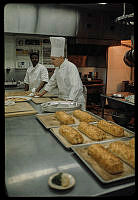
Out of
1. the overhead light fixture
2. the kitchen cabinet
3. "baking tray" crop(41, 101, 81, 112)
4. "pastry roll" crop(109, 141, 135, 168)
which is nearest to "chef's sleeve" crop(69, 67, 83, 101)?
"baking tray" crop(41, 101, 81, 112)

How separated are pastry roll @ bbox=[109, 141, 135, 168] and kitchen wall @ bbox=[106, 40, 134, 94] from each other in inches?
199

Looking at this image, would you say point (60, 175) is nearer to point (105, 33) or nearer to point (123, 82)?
point (105, 33)

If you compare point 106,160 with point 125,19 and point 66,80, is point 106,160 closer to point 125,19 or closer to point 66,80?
point 125,19

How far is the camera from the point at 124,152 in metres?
1.17

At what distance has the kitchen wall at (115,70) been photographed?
20.3 ft

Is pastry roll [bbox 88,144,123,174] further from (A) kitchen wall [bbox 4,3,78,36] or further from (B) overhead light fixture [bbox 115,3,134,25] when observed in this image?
(A) kitchen wall [bbox 4,3,78,36]

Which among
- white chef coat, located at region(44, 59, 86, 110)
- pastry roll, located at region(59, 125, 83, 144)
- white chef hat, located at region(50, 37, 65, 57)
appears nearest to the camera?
pastry roll, located at region(59, 125, 83, 144)

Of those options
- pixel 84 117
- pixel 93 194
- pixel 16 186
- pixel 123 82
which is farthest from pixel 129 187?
pixel 123 82

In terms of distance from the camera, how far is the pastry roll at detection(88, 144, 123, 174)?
1.01 meters

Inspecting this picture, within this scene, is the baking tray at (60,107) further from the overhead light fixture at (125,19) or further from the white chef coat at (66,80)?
the overhead light fixture at (125,19)

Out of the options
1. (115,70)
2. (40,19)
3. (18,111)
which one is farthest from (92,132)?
(115,70)

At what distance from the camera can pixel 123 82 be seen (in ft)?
21.6

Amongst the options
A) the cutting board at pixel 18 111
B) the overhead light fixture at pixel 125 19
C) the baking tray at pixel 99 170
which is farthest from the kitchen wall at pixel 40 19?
the baking tray at pixel 99 170

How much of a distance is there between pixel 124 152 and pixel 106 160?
0.18m
